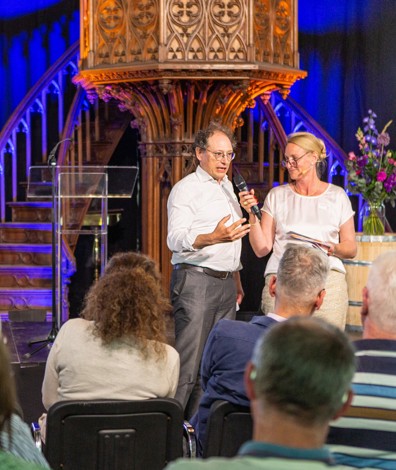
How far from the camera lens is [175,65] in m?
5.57

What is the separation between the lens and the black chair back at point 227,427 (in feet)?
9.50

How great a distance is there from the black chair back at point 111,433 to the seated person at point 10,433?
2.61ft

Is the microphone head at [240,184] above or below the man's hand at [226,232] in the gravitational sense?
above

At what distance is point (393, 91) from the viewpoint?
8367 mm

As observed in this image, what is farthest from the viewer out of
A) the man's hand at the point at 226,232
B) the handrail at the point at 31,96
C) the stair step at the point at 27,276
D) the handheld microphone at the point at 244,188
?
the handrail at the point at 31,96

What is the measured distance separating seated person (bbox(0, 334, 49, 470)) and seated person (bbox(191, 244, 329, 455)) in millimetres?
1046

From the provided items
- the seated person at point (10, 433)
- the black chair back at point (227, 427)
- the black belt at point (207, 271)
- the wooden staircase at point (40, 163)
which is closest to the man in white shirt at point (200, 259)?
the black belt at point (207, 271)

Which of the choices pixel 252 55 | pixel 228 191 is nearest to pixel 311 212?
pixel 228 191

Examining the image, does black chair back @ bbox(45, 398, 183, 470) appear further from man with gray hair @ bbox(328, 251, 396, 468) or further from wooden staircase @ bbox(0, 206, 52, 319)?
wooden staircase @ bbox(0, 206, 52, 319)

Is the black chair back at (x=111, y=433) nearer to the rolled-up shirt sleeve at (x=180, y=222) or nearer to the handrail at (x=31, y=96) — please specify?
the rolled-up shirt sleeve at (x=180, y=222)

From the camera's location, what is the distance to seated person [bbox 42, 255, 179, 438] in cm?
297

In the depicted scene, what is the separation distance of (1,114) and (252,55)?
13.0 feet

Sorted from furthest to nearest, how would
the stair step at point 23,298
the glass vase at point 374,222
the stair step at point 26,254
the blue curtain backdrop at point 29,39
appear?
the blue curtain backdrop at point 29,39 < the stair step at point 26,254 < the stair step at point 23,298 < the glass vase at point 374,222

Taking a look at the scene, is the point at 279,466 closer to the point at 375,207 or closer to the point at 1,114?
the point at 375,207
